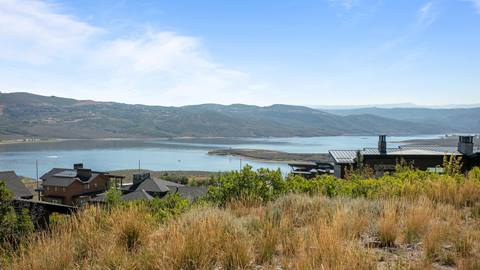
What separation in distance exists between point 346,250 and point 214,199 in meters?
5.52

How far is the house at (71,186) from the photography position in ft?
147

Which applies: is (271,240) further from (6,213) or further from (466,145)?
(466,145)

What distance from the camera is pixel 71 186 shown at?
4544cm

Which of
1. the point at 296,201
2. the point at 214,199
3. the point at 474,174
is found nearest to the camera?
the point at 296,201

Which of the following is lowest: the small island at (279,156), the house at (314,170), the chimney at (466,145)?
the small island at (279,156)

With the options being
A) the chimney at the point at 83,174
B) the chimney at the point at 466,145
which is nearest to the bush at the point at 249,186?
the chimney at the point at 466,145

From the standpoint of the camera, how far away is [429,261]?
A: 149 inches

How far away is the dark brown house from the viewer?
44.9m

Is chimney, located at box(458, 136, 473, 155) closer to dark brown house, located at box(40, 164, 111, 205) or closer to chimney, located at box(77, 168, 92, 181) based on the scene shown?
dark brown house, located at box(40, 164, 111, 205)

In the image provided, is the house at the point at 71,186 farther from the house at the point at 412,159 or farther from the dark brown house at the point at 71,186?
the house at the point at 412,159

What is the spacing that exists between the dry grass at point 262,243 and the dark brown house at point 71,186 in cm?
4110

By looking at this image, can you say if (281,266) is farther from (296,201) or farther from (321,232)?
(296,201)

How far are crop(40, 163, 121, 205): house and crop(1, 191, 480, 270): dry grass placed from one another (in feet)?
135

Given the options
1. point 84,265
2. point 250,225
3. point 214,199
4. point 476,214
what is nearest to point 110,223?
point 84,265
